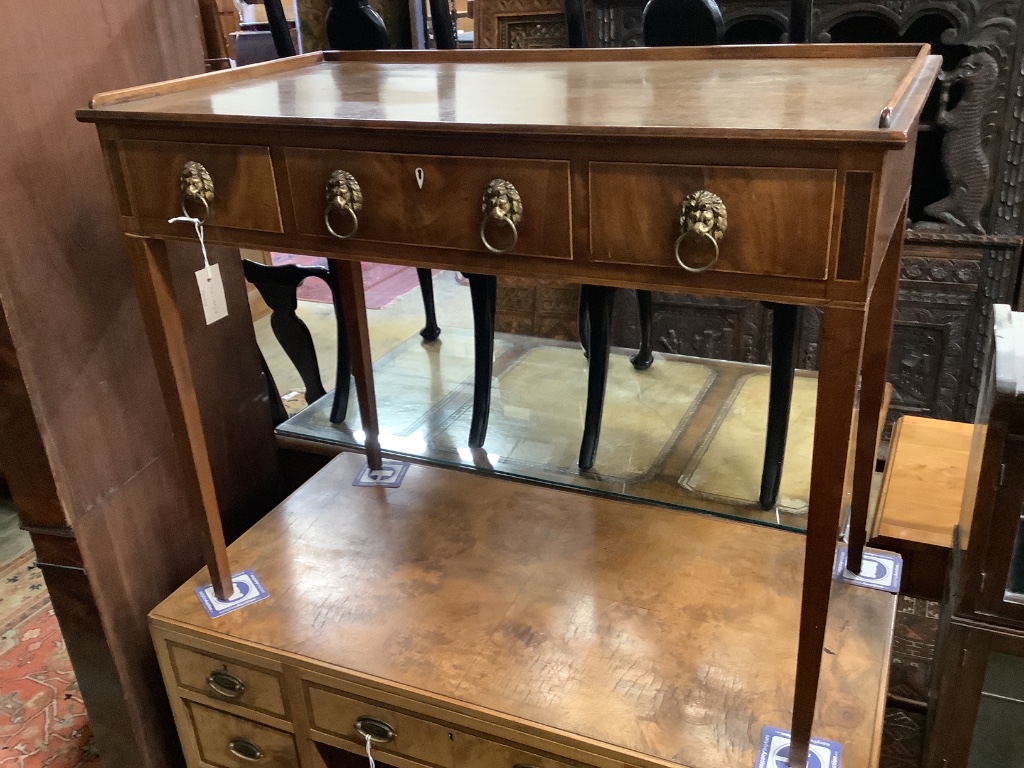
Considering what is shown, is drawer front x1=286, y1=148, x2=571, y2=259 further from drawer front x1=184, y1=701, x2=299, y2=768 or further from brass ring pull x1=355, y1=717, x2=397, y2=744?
drawer front x1=184, y1=701, x2=299, y2=768

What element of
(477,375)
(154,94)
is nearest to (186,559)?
(477,375)

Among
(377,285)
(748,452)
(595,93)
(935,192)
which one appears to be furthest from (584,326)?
(377,285)

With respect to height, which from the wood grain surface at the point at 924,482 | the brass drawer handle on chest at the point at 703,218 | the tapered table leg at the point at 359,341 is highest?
the brass drawer handle on chest at the point at 703,218

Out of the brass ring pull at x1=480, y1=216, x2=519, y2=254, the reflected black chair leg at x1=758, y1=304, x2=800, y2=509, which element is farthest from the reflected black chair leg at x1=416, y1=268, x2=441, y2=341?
the brass ring pull at x1=480, y1=216, x2=519, y2=254

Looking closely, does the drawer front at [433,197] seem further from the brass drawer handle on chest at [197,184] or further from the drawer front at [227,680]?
the drawer front at [227,680]

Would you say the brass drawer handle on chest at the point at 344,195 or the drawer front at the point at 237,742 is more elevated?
the brass drawer handle on chest at the point at 344,195

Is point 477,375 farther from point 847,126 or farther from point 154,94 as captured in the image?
point 847,126

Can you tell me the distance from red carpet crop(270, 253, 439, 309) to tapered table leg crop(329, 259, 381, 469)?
1803 millimetres

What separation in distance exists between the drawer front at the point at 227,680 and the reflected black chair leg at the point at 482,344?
2.01 ft

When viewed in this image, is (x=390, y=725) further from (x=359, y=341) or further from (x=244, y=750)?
(x=359, y=341)

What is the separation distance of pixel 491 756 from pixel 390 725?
5.3 inches

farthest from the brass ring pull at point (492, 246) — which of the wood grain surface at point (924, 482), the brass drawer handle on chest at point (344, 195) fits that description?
the wood grain surface at point (924, 482)

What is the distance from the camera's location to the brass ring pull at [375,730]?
1.03 metres

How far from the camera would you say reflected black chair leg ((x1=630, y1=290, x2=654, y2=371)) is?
1.71 meters
